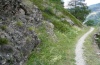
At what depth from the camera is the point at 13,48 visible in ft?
56.0

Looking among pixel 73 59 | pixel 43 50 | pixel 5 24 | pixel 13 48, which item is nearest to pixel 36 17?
pixel 43 50

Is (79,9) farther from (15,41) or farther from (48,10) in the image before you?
(15,41)

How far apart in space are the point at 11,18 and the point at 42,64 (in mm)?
5192

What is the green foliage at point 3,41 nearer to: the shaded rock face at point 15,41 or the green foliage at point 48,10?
the shaded rock face at point 15,41

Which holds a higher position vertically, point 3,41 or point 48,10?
point 48,10

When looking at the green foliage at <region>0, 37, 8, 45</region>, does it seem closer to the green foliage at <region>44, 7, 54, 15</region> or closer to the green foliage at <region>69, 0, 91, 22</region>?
the green foliage at <region>44, 7, 54, 15</region>

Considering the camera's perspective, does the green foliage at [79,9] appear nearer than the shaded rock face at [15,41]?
No

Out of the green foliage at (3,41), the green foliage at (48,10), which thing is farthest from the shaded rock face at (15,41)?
the green foliage at (48,10)

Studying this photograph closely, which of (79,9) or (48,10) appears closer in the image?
(48,10)

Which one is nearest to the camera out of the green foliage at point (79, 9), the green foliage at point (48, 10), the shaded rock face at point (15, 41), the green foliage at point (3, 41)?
the shaded rock face at point (15, 41)

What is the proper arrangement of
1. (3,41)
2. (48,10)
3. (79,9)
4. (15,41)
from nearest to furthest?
(3,41) → (15,41) → (48,10) → (79,9)

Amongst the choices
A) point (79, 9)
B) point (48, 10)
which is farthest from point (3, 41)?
point (79, 9)

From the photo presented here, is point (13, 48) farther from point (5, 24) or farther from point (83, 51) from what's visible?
point (83, 51)

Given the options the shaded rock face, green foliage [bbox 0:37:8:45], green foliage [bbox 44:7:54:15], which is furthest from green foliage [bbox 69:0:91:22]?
green foliage [bbox 0:37:8:45]
